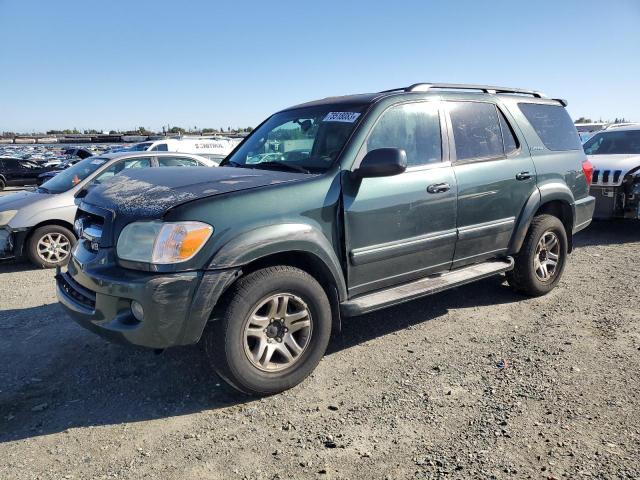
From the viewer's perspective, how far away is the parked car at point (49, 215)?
655 centimetres

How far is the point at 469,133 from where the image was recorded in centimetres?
439

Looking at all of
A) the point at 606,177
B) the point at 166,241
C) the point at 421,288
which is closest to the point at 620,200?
the point at 606,177

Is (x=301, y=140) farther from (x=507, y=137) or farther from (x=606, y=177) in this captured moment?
(x=606, y=177)

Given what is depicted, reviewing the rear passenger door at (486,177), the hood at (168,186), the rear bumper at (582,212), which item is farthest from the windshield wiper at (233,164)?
the rear bumper at (582,212)

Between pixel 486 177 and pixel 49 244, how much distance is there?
18.5 feet

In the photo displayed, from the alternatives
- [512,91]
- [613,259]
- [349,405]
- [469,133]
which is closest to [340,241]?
[349,405]

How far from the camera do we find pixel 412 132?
401 cm

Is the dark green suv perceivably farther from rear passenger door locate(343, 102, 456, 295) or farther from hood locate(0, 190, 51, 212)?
hood locate(0, 190, 51, 212)

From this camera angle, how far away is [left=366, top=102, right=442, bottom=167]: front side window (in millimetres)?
3828

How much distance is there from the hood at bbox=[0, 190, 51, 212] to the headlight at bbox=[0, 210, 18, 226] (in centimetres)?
6

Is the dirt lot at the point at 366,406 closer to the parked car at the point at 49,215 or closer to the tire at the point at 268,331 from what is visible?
the tire at the point at 268,331

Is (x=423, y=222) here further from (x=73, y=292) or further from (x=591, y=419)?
(x=73, y=292)

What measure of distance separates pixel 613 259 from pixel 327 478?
575 centimetres

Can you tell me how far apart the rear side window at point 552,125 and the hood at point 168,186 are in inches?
111
